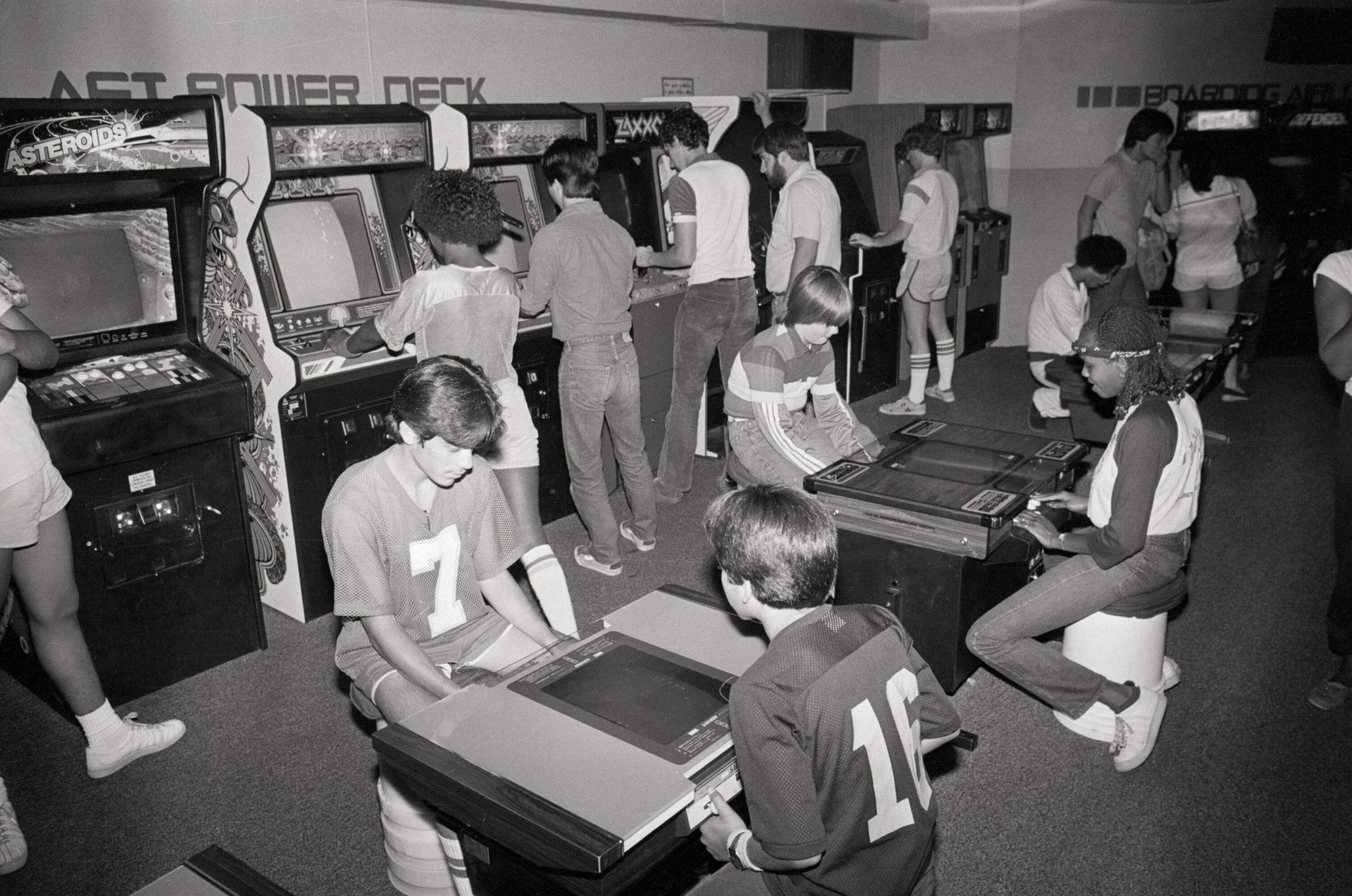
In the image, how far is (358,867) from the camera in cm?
267

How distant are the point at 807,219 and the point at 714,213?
2.04 feet

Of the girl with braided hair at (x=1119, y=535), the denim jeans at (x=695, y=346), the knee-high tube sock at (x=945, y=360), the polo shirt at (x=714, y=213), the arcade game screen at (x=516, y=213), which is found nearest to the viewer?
the girl with braided hair at (x=1119, y=535)

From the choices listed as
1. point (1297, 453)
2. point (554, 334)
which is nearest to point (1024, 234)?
point (1297, 453)

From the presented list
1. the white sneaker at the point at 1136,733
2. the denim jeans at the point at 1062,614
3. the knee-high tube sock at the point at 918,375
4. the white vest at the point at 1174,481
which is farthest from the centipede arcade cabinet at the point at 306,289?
the knee-high tube sock at the point at 918,375

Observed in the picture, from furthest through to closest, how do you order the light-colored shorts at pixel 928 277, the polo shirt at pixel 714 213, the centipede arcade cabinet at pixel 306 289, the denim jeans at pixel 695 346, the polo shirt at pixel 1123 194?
1. the light-colored shorts at pixel 928 277
2. the polo shirt at pixel 1123 194
3. the denim jeans at pixel 695 346
4. the polo shirt at pixel 714 213
5. the centipede arcade cabinet at pixel 306 289

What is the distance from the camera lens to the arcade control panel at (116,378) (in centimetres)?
310

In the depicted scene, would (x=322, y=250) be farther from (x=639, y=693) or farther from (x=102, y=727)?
(x=639, y=693)

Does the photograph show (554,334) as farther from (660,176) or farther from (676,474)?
(660,176)

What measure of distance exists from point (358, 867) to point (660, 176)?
3718 mm

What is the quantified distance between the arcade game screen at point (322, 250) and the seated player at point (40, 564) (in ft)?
3.08

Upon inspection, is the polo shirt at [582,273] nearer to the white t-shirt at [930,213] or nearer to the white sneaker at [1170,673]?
the white sneaker at [1170,673]

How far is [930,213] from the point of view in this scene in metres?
6.20

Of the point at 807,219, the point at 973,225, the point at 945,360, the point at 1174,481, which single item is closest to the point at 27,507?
the point at 1174,481

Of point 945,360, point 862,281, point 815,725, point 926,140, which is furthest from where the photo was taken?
point 945,360
